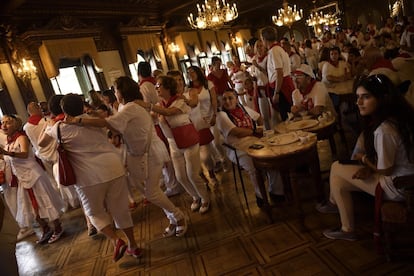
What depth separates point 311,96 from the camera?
3369 millimetres

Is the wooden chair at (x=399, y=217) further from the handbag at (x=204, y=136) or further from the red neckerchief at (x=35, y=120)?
the red neckerchief at (x=35, y=120)

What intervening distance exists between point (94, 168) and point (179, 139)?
92 centimetres

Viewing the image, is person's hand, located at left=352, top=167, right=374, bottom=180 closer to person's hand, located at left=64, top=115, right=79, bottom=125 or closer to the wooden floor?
the wooden floor

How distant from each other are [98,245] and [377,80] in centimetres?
297

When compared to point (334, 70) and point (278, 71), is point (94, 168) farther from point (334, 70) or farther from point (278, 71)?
point (334, 70)

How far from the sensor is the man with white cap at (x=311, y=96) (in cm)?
329

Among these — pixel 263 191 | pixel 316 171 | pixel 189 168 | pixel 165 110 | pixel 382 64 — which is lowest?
pixel 263 191

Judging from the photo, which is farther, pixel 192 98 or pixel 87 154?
pixel 192 98

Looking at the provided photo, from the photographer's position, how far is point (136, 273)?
257 centimetres

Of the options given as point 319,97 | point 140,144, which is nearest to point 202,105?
point 140,144

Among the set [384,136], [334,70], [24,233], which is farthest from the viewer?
[334,70]

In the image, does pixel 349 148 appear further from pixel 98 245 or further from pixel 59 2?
pixel 59 2

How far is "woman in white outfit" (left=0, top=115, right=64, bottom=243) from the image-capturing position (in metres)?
3.51

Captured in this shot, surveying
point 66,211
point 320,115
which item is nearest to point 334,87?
point 320,115
